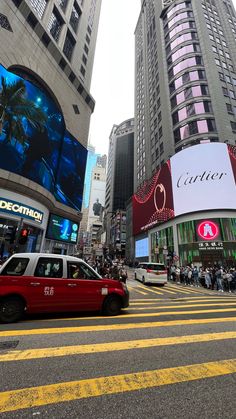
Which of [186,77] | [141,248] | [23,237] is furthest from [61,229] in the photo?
[186,77]

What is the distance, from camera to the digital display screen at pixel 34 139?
21062 millimetres

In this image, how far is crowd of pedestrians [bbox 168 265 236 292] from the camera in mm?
17844

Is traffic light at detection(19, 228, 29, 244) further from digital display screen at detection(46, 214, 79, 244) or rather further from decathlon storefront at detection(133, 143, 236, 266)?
Result: decathlon storefront at detection(133, 143, 236, 266)

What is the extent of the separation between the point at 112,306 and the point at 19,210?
57.6 ft

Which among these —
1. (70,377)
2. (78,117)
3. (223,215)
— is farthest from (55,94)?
(70,377)

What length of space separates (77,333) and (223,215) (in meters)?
31.0

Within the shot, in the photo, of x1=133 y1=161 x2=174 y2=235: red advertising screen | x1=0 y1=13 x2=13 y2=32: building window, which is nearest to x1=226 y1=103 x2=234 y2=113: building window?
x1=133 y1=161 x2=174 y2=235: red advertising screen

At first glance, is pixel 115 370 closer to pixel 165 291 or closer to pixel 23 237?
pixel 23 237

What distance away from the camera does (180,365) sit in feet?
11.8

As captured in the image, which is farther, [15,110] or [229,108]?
[229,108]

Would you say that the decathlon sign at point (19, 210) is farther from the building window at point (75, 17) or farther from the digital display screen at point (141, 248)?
the building window at point (75, 17)

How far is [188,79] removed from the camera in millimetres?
48594

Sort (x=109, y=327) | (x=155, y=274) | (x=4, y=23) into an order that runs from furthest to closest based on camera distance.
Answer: (x=4, y=23) < (x=155, y=274) < (x=109, y=327)

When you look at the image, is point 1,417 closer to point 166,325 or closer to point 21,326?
point 21,326
